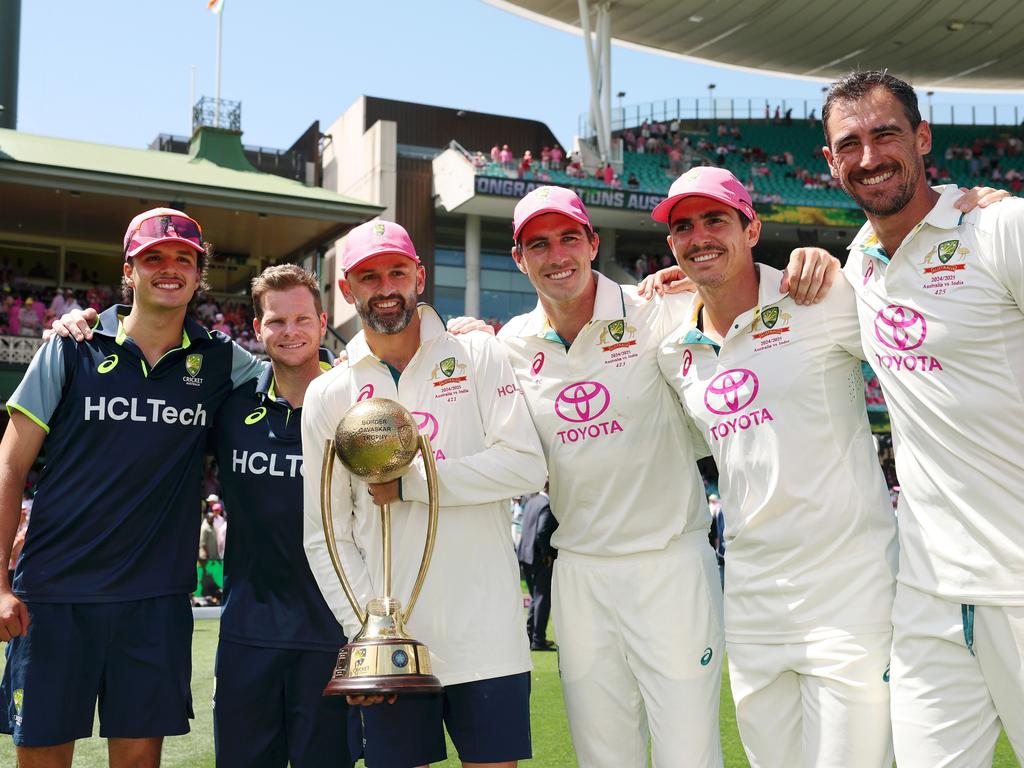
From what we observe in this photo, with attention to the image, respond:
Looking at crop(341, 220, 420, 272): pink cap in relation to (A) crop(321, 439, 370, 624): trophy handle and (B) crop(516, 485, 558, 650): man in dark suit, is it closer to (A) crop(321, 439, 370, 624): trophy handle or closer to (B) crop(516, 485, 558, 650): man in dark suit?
(A) crop(321, 439, 370, 624): trophy handle

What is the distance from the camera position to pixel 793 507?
132 inches

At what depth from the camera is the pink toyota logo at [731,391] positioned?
349 centimetres

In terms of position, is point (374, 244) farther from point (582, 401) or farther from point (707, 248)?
point (707, 248)

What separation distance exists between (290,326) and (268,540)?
2.87ft

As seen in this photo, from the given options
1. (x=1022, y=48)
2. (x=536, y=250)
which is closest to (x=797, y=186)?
(x=1022, y=48)

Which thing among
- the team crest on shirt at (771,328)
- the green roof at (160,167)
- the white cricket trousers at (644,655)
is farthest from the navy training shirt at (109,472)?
the green roof at (160,167)

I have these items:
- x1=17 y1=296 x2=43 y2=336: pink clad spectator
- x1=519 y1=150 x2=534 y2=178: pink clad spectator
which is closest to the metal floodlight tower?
x1=519 y1=150 x2=534 y2=178: pink clad spectator

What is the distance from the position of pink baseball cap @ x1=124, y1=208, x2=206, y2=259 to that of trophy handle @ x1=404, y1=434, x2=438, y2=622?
58.5 inches

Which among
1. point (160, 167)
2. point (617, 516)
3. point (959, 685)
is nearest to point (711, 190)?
point (617, 516)

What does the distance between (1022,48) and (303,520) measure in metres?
43.9

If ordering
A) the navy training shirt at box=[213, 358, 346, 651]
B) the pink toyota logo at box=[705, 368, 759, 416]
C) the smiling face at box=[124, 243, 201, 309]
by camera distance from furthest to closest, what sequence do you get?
the smiling face at box=[124, 243, 201, 309] < the navy training shirt at box=[213, 358, 346, 651] < the pink toyota logo at box=[705, 368, 759, 416]

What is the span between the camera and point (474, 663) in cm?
350

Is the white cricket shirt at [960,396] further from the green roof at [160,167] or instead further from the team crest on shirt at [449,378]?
the green roof at [160,167]

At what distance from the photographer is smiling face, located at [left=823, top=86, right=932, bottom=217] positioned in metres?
3.23
